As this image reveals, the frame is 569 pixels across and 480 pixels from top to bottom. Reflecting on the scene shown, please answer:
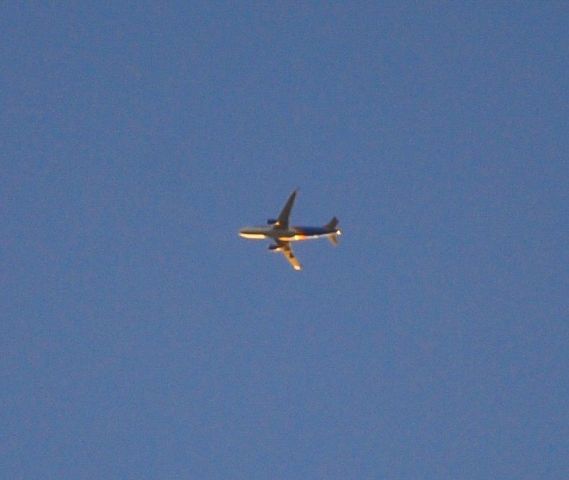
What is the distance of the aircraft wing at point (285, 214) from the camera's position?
636 feet

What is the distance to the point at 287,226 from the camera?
195 metres

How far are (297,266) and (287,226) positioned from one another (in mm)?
5233

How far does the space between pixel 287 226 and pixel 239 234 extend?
132 inches

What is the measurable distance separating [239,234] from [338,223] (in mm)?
6880

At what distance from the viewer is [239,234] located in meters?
195

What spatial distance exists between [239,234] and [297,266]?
243 inches

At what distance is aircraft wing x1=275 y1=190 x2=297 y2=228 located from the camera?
193875mm

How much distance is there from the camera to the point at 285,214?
19425 cm

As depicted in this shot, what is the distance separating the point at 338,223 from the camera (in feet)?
643

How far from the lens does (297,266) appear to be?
7849 inches

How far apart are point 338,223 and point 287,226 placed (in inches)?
143
